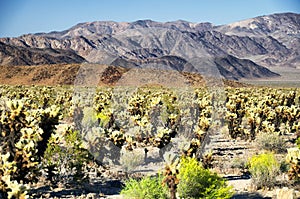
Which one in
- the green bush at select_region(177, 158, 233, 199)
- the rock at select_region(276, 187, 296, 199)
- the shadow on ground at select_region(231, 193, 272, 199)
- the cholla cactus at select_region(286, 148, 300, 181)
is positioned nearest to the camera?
the rock at select_region(276, 187, 296, 199)

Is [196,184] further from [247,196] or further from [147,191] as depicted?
[247,196]

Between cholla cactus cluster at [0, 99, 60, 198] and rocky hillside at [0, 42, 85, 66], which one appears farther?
rocky hillside at [0, 42, 85, 66]

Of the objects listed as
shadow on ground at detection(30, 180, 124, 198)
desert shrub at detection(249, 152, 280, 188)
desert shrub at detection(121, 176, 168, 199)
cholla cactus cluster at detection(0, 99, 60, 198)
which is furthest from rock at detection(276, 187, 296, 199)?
cholla cactus cluster at detection(0, 99, 60, 198)

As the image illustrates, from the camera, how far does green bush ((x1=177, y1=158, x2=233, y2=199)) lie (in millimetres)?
10492

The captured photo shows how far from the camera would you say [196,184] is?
10633 mm

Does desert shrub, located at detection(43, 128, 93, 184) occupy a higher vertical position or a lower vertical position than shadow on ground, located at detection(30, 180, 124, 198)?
higher

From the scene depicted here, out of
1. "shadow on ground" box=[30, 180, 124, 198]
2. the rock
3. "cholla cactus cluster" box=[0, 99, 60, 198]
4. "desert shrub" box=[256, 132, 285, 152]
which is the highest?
"cholla cactus cluster" box=[0, 99, 60, 198]

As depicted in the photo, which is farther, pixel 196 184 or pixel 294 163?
pixel 294 163

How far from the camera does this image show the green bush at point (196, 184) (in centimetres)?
1049

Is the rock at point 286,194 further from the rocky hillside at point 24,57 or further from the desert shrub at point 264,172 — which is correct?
the rocky hillside at point 24,57

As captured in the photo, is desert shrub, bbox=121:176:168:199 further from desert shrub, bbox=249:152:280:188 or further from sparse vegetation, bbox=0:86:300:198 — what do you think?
desert shrub, bbox=249:152:280:188

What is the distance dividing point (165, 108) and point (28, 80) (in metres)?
63.0

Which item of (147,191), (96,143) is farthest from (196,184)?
(96,143)

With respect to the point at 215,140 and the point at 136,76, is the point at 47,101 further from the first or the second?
the point at 136,76
